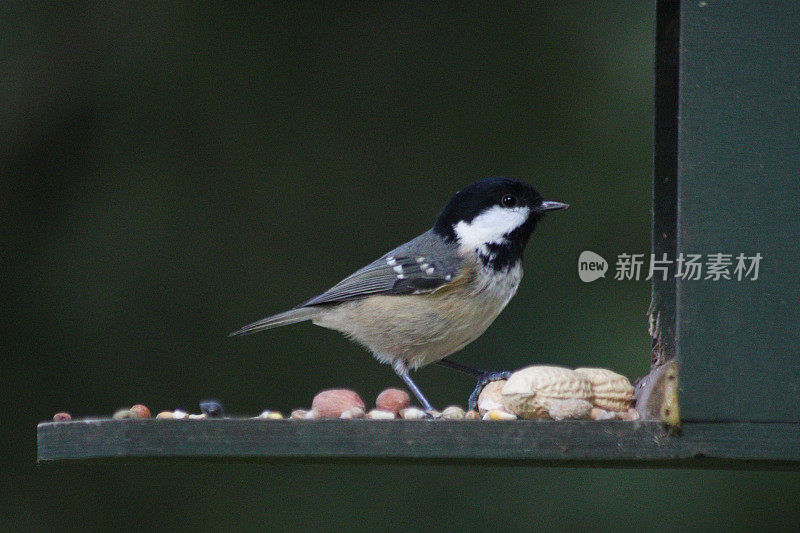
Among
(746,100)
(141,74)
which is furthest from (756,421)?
(141,74)

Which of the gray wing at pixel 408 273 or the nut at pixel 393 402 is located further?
the gray wing at pixel 408 273

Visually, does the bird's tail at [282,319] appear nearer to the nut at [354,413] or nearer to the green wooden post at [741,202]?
the nut at [354,413]

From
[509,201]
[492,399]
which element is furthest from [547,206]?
[492,399]

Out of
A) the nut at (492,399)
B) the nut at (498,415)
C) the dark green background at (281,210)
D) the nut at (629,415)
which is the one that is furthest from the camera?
the dark green background at (281,210)

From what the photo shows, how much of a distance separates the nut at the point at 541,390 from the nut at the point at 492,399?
6 centimetres

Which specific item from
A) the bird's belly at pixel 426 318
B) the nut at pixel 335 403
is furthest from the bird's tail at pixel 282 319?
the nut at pixel 335 403

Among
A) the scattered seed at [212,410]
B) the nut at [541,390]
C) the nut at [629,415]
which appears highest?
the nut at [541,390]

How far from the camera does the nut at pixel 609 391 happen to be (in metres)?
1.84

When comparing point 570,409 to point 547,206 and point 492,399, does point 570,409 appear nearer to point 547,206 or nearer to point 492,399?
point 492,399

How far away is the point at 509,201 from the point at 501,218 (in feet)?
0.16

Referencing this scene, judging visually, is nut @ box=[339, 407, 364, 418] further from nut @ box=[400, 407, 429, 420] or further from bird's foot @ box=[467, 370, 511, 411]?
bird's foot @ box=[467, 370, 511, 411]

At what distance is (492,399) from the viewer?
1.97 m

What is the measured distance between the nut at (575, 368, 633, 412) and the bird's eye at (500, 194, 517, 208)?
2.32 feet

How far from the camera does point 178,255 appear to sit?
365cm
